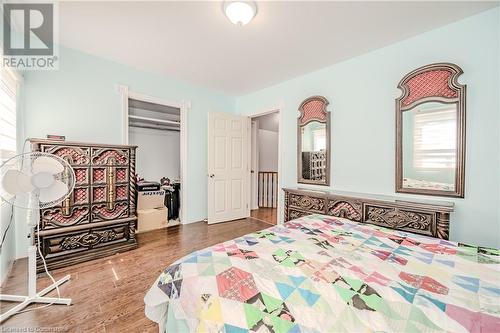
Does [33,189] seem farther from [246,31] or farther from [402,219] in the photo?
[402,219]

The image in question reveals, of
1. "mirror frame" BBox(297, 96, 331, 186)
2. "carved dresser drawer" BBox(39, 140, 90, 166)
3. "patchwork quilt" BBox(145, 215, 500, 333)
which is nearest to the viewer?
"patchwork quilt" BBox(145, 215, 500, 333)

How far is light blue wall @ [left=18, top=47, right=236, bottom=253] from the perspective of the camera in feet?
8.25

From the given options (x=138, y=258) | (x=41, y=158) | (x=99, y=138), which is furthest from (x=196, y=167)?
(x=41, y=158)

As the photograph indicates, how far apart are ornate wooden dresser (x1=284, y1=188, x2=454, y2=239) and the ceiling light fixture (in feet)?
6.83

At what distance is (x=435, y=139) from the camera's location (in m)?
2.12

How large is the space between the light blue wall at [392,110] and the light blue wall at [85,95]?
210 cm

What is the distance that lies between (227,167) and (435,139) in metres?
3.08

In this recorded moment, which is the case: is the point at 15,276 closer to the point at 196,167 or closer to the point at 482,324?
the point at 196,167

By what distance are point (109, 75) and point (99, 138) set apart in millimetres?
915

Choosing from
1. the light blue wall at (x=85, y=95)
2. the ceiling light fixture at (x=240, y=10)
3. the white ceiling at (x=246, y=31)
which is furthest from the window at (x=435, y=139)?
the light blue wall at (x=85, y=95)

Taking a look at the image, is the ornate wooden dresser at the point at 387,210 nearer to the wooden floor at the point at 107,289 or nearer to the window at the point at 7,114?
the wooden floor at the point at 107,289

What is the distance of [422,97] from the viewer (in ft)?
7.18

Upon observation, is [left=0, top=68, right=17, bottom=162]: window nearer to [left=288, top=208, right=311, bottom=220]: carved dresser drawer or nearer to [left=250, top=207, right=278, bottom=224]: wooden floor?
[left=288, top=208, right=311, bottom=220]: carved dresser drawer

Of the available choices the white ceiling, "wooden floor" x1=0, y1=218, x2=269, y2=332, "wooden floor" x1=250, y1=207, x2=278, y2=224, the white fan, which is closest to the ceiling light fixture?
the white ceiling
